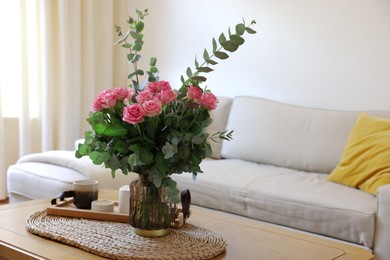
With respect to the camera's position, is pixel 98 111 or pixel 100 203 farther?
pixel 100 203

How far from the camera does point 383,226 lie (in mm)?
2168

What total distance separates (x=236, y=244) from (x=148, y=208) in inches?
11.9

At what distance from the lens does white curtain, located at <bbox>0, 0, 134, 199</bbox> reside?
13.5ft

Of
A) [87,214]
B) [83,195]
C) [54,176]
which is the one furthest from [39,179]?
[87,214]

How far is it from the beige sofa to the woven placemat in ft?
2.59

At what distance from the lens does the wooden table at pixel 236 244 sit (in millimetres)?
1535

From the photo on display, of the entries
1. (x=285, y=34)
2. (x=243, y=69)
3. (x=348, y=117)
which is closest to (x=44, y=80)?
Result: (x=243, y=69)

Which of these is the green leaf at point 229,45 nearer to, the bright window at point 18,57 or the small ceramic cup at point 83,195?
the small ceramic cup at point 83,195

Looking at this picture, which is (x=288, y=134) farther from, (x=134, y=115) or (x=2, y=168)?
(x=2, y=168)

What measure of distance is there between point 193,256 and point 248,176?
136 cm

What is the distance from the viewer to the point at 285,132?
10.5 ft

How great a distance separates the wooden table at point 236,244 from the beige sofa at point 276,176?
1.81 ft

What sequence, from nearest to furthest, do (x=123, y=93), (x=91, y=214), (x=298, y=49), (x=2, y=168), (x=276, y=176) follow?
(x=123, y=93), (x=91, y=214), (x=276, y=176), (x=298, y=49), (x=2, y=168)

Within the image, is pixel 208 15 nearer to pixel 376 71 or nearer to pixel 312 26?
pixel 312 26
